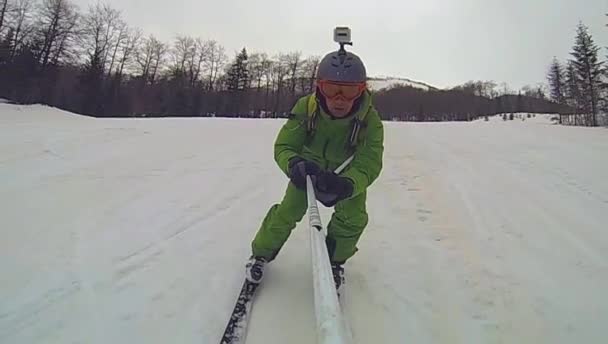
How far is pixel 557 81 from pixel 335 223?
57.4 metres

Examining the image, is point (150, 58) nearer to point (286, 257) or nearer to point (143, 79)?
point (143, 79)

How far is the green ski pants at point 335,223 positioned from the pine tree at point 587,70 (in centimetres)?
4419

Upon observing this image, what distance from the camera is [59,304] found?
2.43m

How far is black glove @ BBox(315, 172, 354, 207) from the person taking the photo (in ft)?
7.18

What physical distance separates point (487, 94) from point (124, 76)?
77804 mm

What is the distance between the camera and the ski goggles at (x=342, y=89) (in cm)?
239

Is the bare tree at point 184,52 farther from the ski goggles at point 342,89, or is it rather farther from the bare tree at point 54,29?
the ski goggles at point 342,89

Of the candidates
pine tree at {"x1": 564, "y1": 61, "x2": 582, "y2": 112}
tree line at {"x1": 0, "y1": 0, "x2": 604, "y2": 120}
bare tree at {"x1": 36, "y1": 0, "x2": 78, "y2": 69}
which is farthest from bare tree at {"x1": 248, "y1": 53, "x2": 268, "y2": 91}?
pine tree at {"x1": 564, "y1": 61, "x2": 582, "y2": 112}

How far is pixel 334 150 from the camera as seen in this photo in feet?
8.79

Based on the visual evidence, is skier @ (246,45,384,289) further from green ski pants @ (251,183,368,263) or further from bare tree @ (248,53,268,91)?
bare tree @ (248,53,268,91)

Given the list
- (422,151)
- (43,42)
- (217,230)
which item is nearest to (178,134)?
(422,151)

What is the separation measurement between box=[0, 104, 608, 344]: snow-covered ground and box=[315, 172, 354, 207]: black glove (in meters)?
0.78

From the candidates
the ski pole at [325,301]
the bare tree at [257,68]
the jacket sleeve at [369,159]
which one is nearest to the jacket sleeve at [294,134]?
the jacket sleeve at [369,159]

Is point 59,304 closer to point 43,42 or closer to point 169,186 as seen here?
point 169,186
